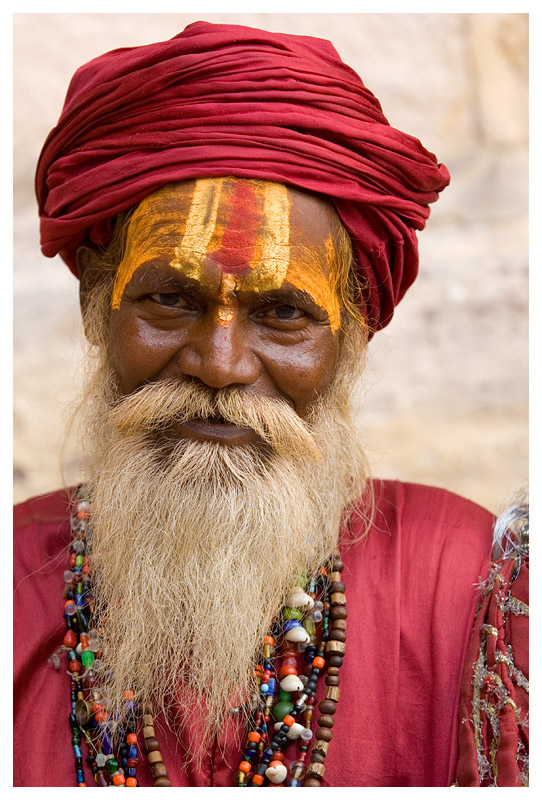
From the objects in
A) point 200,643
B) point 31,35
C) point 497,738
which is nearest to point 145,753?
point 200,643

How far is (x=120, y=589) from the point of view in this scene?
5.93ft

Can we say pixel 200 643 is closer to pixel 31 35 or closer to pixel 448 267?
pixel 448 267

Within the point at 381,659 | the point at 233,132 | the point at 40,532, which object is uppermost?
the point at 233,132

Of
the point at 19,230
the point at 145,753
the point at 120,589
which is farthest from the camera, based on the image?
the point at 19,230

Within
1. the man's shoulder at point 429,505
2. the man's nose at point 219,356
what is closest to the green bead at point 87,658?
the man's nose at point 219,356

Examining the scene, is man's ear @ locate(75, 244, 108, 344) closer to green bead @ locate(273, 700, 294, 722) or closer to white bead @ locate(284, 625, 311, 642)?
white bead @ locate(284, 625, 311, 642)

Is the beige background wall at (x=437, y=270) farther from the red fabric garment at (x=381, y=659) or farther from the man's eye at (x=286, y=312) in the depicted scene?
the man's eye at (x=286, y=312)

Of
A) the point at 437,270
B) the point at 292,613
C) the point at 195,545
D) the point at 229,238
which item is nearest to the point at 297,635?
the point at 292,613

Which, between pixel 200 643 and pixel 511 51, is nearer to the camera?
pixel 200 643

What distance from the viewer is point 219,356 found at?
1634 mm

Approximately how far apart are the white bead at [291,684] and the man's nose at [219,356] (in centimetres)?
64

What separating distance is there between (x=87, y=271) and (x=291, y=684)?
1.08m

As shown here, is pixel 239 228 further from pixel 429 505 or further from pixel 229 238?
pixel 429 505

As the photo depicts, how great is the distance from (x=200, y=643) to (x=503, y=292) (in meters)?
2.21
